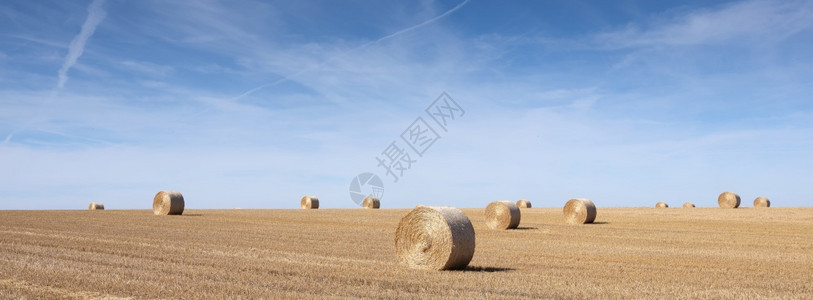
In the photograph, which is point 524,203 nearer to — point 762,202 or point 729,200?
point 729,200

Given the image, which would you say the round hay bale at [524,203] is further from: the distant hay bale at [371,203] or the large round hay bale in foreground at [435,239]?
the large round hay bale in foreground at [435,239]

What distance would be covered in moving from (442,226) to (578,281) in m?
3.56

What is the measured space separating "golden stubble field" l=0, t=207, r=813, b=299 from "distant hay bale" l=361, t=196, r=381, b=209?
30.5 metres

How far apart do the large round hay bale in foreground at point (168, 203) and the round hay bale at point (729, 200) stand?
35623 millimetres

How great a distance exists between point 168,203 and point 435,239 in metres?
24.5

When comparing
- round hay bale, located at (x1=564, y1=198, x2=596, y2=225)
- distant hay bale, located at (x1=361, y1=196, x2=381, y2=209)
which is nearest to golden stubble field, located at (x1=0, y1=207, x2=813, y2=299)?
round hay bale, located at (x1=564, y1=198, x2=596, y2=225)

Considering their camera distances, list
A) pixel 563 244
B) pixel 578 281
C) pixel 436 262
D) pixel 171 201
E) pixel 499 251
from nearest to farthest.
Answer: pixel 578 281 → pixel 436 262 → pixel 499 251 → pixel 563 244 → pixel 171 201

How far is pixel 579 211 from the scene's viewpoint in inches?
1275

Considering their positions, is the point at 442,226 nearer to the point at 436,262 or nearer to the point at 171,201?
the point at 436,262

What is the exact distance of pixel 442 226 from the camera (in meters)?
14.3

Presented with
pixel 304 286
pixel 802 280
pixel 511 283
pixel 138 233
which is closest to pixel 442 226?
pixel 511 283

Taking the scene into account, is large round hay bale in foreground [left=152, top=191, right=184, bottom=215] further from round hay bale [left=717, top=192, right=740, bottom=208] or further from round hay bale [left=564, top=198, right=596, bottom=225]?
round hay bale [left=717, top=192, right=740, bottom=208]

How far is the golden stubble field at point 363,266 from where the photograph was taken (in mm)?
10086

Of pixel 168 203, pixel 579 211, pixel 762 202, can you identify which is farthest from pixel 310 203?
pixel 762 202
